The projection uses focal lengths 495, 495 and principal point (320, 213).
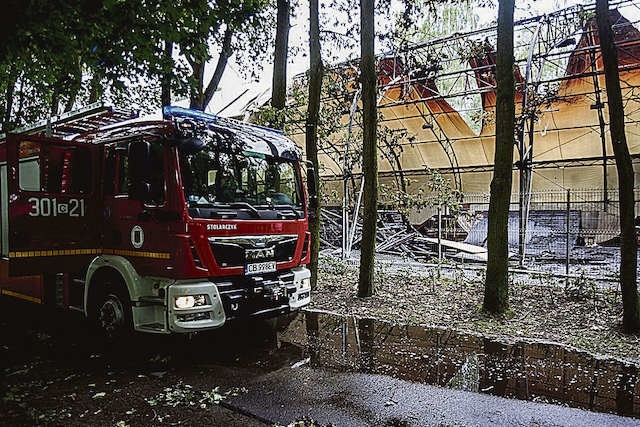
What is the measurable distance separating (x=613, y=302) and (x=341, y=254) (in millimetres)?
8639

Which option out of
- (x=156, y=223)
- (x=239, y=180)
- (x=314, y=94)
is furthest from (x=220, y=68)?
(x=156, y=223)

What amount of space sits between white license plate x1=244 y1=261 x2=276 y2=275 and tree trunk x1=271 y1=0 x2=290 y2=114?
5.60 metres

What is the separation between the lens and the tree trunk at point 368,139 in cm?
975

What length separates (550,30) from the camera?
15203mm

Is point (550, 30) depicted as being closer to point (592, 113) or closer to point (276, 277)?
point (592, 113)

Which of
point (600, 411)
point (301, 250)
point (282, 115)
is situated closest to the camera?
point (600, 411)

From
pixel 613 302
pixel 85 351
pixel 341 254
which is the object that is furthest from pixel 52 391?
pixel 341 254

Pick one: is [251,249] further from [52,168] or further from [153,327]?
[52,168]

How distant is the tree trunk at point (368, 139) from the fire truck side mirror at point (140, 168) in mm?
4993

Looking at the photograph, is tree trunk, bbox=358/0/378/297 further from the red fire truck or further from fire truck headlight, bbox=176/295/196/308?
fire truck headlight, bbox=176/295/196/308

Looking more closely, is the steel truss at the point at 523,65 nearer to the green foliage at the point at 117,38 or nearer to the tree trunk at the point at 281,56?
the tree trunk at the point at 281,56

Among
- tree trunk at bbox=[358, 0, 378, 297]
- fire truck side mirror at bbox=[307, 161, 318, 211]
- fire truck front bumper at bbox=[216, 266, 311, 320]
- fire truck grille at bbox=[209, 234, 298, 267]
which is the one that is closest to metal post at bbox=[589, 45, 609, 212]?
tree trunk at bbox=[358, 0, 378, 297]

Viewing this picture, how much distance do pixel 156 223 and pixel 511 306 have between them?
6405 millimetres

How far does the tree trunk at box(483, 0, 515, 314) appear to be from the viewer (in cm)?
811
